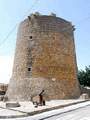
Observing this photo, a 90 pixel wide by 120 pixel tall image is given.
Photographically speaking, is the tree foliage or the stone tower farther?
the tree foliage

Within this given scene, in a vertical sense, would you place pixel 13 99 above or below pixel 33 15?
below

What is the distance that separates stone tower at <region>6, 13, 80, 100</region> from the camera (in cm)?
2533

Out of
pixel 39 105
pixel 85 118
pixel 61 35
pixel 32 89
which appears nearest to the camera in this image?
pixel 85 118

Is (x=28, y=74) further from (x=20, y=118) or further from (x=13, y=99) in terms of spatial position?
(x=20, y=118)

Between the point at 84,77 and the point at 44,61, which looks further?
the point at 84,77

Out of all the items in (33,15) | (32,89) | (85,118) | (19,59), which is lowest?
(85,118)

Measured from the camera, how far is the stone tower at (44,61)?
25.3m

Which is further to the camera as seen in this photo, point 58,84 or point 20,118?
point 58,84

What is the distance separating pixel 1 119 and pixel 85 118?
4.18 m

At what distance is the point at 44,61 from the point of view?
25734 mm

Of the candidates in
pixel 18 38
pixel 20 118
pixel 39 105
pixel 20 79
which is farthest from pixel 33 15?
pixel 20 118

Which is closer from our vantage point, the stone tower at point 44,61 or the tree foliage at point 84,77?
the stone tower at point 44,61

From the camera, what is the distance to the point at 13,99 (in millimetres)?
25984

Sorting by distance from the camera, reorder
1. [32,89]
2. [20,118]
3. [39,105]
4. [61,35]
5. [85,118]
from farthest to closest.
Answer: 1. [61,35]
2. [32,89]
3. [39,105]
4. [20,118]
5. [85,118]
